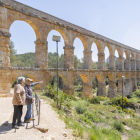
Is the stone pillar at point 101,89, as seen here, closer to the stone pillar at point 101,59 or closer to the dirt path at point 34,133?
the stone pillar at point 101,59

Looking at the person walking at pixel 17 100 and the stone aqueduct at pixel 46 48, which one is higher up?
the stone aqueduct at pixel 46 48

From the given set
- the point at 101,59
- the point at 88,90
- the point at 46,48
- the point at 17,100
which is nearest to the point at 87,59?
the point at 101,59

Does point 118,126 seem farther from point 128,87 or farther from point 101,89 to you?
point 128,87

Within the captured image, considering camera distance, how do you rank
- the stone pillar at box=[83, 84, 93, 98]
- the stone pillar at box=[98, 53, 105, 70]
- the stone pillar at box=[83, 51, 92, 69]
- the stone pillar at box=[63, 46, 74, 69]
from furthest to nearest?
1. the stone pillar at box=[98, 53, 105, 70]
2. the stone pillar at box=[83, 51, 92, 69]
3. the stone pillar at box=[83, 84, 93, 98]
4. the stone pillar at box=[63, 46, 74, 69]

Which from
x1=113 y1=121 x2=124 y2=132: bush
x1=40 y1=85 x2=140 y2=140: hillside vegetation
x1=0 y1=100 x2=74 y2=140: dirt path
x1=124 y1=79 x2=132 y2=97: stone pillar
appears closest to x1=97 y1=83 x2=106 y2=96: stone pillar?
x1=40 y1=85 x2=140 y2=140: hillside vegetation

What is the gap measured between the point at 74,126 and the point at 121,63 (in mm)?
18815

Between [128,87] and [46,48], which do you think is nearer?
[46,48]

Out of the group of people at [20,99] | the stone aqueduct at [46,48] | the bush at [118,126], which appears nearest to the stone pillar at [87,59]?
the stone aqueduct at [46,48]

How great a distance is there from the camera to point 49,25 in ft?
37.2

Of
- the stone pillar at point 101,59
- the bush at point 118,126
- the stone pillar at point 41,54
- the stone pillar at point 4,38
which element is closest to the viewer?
the bush at point 118,126

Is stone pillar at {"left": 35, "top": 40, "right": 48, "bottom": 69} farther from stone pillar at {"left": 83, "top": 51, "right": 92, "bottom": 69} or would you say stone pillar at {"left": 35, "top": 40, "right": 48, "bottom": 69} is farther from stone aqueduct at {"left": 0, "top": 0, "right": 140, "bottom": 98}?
stone pillar at {"left": 83, "top": 51, "right": 92, "bottom": 69}

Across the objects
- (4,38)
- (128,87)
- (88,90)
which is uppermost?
(4,38)

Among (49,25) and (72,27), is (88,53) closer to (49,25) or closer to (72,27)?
(72,27)

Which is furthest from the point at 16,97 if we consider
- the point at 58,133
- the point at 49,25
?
the point at 49,25
